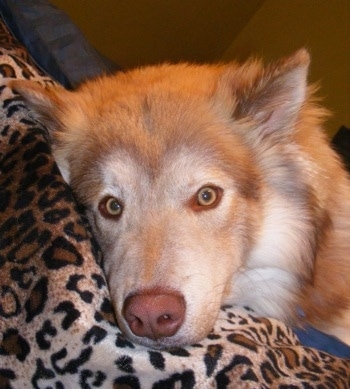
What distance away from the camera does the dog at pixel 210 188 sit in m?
1.66

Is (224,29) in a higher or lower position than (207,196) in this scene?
higher

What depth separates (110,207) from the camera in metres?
1.92

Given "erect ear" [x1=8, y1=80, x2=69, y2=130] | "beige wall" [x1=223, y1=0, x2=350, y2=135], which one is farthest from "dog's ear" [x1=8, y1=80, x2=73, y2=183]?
"beige wall" [x1=223, y1=0, x2=350, y2=135]

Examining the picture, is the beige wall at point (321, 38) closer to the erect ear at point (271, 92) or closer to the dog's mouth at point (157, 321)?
the erect ear at point (271, 92)

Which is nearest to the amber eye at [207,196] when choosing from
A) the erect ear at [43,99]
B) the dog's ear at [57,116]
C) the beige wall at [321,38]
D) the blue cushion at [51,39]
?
the dog's ear at [57,116]

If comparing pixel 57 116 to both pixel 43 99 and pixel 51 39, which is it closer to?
pixel 43 99

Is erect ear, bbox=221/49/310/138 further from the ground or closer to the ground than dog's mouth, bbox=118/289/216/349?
further from the ground

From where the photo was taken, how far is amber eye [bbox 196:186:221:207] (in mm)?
1823

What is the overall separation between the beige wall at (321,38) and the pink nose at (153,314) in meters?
4.71

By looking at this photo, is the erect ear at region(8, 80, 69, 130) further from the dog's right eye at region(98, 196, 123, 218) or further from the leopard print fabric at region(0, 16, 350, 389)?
the dog's right eye at region(98, 196, 123, 218)

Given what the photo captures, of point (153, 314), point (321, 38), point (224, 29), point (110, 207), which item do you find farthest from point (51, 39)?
point (224, 29)

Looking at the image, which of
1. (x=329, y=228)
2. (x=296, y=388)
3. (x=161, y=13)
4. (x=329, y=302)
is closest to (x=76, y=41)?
(x=329, y=228)

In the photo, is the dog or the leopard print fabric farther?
the dog

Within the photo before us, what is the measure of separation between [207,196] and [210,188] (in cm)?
3
